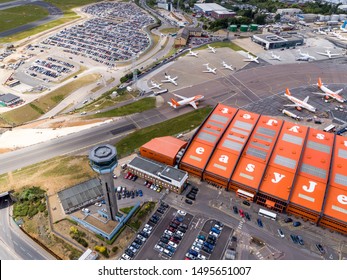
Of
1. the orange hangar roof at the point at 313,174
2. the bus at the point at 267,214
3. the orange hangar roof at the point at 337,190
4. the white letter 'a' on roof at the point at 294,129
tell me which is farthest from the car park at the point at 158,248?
the white letter 'a' on roof at the point at 294,129

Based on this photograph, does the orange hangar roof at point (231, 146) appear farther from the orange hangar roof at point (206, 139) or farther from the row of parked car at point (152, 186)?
the row of parked car at point (152, 186)

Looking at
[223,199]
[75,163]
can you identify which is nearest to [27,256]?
[75,163]

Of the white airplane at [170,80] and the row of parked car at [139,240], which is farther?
the white airplane at [170,80]

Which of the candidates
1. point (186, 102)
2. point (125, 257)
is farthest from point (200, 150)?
point (186, 102)

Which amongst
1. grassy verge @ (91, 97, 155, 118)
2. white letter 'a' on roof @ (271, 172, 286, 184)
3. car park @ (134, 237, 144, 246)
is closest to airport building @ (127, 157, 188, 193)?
car park @ (134, 237, 144, 246)

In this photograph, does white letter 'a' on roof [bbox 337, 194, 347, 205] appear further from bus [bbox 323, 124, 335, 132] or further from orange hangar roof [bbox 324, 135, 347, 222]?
bus [bbox 323, 124, 335, 132]

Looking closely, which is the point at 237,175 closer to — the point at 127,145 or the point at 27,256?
the point at 127,145
